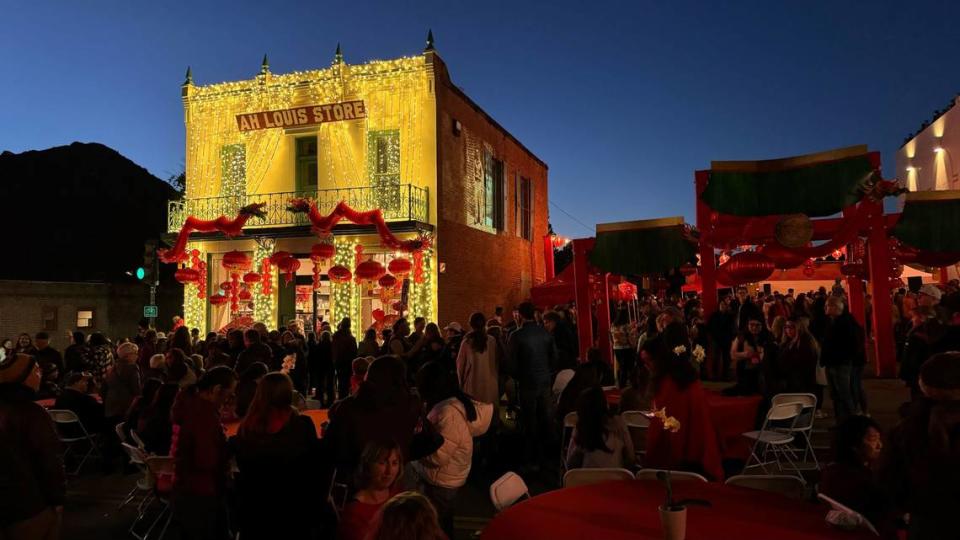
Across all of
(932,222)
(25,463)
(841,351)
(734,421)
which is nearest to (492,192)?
(932,222)

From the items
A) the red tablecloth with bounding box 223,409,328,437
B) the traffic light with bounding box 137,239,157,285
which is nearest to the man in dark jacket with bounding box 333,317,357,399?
the red tablecloth with bounding box 223,409,328,437

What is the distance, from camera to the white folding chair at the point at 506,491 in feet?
12.6

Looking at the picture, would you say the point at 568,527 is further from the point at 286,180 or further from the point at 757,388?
the point at 286,180

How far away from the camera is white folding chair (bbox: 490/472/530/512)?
3837 mm

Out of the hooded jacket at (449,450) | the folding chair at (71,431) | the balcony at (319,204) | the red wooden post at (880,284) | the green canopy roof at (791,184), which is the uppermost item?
the balcony at (319,204)

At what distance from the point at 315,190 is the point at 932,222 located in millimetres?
14895

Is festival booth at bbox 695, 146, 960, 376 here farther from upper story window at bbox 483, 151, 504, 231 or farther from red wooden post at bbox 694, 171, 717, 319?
upper story window at bbox 483, 151, 504, 231

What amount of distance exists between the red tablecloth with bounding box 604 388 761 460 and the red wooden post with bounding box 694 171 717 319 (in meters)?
4.05

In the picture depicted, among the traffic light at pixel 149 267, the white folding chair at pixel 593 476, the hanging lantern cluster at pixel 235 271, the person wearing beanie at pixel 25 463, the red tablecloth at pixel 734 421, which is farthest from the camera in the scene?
the hanging lantern cluster at pixel 235 271

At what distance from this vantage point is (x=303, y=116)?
1845 centimetres

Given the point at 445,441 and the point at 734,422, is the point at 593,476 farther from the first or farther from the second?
the point at 734,422

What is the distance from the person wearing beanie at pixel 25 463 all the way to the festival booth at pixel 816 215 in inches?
369

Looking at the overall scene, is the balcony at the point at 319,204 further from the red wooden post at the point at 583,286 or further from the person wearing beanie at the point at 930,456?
the person wearing beanie at the point at 930,456

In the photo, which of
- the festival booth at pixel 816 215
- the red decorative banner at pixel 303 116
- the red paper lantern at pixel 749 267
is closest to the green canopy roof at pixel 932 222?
the festival booth at pixel 816 215
